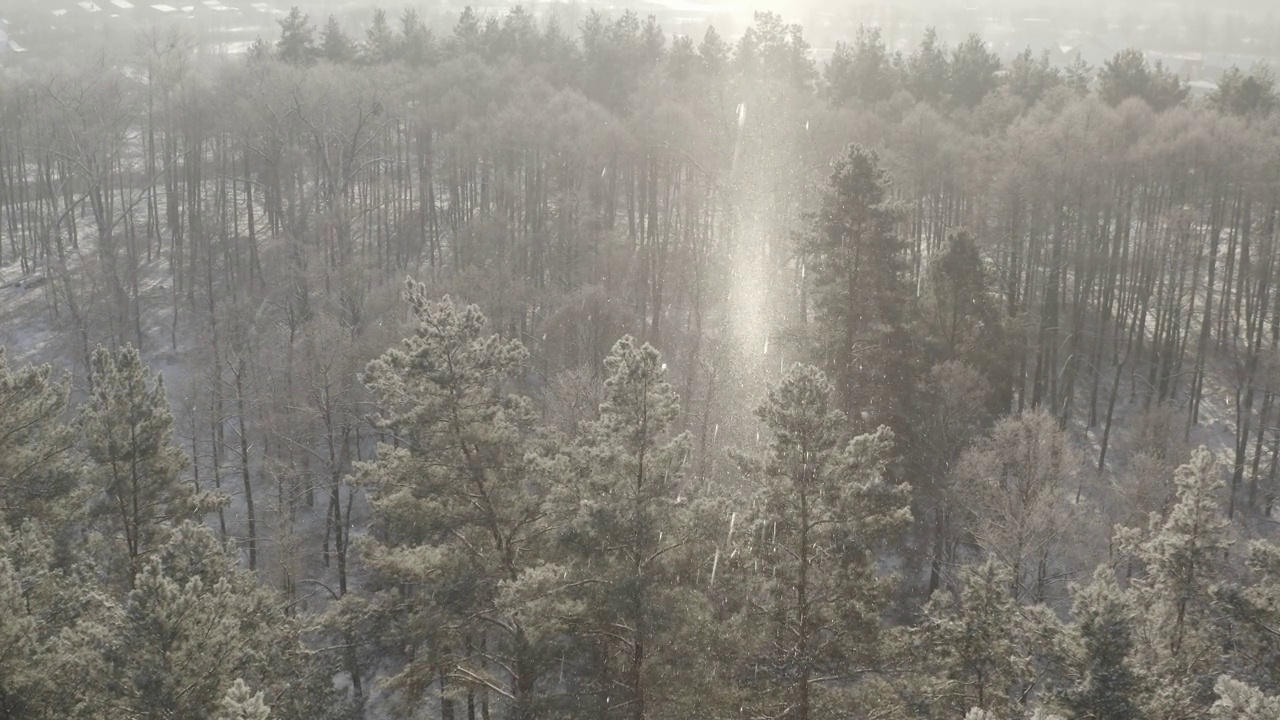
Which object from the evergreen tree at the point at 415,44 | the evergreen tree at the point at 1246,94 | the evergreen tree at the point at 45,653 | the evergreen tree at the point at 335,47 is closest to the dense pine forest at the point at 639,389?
the evergreen tree at the point at 45,653

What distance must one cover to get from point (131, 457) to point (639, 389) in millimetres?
10678

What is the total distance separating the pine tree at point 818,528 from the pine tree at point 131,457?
12.1 meters

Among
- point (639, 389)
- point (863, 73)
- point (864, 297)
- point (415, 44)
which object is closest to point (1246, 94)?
point (863, 73)

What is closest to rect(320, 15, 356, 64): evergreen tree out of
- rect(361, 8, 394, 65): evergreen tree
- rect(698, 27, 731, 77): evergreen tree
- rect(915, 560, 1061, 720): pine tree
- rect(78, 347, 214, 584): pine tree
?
rect(361, 8, 394, 65): evergreen tree

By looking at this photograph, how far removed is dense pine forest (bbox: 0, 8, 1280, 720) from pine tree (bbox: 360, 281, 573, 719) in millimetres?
89

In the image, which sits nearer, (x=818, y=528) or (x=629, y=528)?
(x=629, y=528)

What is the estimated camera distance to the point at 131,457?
19625 mm

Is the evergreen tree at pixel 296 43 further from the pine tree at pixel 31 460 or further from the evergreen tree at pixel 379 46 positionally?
the pine tree at pixel 31 460

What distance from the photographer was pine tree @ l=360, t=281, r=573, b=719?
57.2 feet

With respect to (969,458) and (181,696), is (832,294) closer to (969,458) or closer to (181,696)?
(969,458)

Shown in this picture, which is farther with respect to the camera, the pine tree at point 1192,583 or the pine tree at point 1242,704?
the pine tree at point 1192,583

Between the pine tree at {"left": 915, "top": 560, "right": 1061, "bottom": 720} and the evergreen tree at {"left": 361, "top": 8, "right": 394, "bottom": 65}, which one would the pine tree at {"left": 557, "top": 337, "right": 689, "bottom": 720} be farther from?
the evergreen tree at {"left": 361, "top": 8, "right": 394, "bottom": 65}

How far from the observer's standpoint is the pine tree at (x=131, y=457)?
19500mm

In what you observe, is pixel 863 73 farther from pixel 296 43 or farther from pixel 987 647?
pixel 987 647
